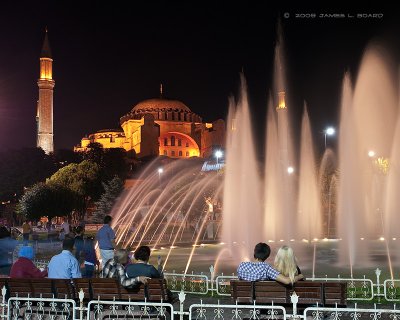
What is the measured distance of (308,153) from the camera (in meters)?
24.2

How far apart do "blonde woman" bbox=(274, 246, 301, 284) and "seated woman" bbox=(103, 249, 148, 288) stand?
1.48 meters

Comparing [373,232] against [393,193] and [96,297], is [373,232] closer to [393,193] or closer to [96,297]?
[393,193]

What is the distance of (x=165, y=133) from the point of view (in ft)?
355

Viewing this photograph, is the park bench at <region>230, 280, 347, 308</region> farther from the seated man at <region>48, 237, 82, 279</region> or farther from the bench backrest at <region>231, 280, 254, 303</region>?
the seated man at <region>48, 237, 82, 279</region>

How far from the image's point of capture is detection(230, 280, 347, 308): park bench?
602 cm

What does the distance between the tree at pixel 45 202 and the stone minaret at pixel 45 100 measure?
34234 millimetres

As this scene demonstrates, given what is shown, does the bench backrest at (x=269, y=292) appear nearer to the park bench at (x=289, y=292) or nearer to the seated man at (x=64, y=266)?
the park bench at (x=289, y=292)

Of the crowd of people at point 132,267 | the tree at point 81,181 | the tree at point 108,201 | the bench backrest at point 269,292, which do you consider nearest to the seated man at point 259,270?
the crowd of people at point 132,267

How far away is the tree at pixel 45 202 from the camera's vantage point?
46.3 meters

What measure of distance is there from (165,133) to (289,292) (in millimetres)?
102430

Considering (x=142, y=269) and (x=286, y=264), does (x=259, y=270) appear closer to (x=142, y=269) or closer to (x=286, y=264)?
(x=286, y=264)

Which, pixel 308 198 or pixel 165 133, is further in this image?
pixel 165 133

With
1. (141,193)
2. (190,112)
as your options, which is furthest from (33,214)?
(190,112)

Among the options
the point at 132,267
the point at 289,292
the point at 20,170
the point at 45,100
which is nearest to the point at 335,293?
the point at 289,292
